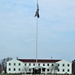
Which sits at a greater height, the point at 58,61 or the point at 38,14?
the point at 38,14

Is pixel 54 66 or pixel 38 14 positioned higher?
pixel 38 14

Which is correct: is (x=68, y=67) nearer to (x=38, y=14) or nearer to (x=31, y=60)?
(x=31, y=60)

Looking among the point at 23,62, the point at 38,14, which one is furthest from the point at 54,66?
the point at 38,14

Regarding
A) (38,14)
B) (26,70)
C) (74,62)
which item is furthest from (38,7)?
(74,62)

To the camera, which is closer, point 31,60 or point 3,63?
point 31,60

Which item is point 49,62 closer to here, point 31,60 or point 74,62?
point 31,60

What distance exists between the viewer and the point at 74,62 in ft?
461

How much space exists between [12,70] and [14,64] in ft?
8.76

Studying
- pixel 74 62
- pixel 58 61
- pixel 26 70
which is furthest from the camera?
pixel 74 62

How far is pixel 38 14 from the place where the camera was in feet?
143

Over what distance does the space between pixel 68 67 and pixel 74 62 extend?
1496 centimetres

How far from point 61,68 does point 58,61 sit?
13.2ft

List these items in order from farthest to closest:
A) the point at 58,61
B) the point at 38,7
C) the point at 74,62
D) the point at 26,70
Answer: the point at 74,62, the point at 58,61, the point at 26,70, the point at 38,7

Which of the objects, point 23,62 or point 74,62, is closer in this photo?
point 23,62
